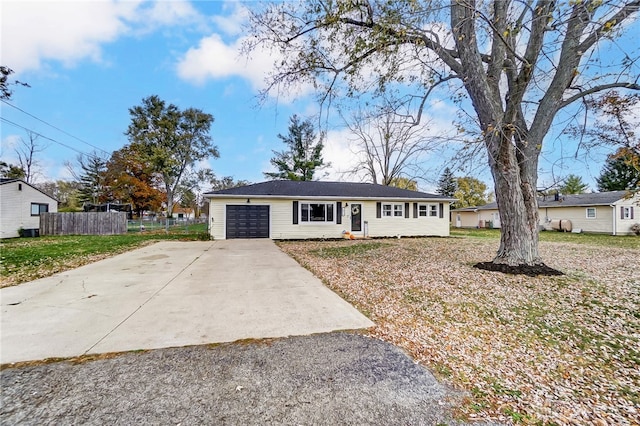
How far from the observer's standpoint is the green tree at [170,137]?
26.6 metres

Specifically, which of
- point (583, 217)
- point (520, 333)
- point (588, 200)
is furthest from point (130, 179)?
point (588, 200)

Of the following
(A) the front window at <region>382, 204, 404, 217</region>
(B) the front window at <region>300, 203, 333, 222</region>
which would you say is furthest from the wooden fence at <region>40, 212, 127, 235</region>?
(A) the front window at <region>382, 204, 404, 217</region>

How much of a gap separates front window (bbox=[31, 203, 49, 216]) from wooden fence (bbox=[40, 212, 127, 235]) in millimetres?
342

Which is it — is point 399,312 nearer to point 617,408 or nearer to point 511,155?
point 617,408

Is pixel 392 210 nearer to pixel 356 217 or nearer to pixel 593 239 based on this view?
pixel 356 217

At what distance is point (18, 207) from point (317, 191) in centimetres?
1673

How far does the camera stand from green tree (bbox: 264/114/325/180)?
96.7 ft

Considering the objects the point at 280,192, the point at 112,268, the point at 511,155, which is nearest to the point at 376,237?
the point at 280,192

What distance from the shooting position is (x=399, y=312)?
3971mm

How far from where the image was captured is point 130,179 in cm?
2742

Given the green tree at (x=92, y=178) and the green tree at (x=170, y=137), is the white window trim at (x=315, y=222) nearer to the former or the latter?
the green tree at (x=170, y=137)

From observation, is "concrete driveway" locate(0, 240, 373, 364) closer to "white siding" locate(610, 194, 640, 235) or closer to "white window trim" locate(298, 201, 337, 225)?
"white window trim" locate(298, 201, 337, 225)

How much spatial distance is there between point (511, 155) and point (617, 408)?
5408 mm

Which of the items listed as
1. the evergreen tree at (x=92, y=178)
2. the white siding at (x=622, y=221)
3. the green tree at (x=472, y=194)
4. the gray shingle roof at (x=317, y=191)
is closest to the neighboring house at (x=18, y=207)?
the gray shingle roof at (x=317, y=191)
